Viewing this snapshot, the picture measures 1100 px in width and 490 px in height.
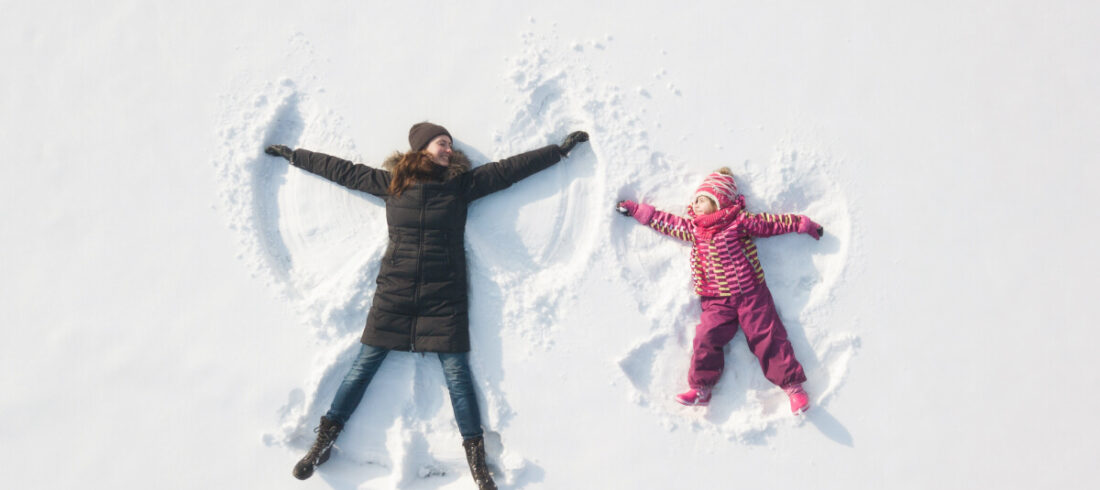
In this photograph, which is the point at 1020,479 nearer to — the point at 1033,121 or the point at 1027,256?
the point at 1027,256

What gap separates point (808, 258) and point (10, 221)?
4.26 m

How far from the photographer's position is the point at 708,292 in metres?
3.22

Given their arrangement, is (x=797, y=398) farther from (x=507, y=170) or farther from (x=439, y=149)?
(x=439, y=149)

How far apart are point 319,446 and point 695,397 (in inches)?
76.7

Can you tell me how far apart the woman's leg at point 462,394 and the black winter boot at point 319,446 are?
612mm

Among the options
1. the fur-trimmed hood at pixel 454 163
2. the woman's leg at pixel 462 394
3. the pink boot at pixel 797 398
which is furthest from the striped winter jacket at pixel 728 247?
the woman's leg at pixel 462 394

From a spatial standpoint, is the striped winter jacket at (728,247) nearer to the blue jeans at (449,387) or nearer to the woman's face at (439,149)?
the woman's face at (439,149)

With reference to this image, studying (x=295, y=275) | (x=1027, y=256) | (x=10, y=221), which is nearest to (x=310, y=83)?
(x=295, y=275)

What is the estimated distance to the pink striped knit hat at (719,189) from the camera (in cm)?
313

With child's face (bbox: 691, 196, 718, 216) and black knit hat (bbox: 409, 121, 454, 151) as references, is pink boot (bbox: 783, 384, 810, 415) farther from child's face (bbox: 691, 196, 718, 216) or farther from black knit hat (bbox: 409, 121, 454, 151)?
black knit hat (bbox: 409, 121, 454, 151)

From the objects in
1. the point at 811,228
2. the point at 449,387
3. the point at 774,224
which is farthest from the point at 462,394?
the point at 811,228

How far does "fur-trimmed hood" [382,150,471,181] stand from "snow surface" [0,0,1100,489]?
0.13m

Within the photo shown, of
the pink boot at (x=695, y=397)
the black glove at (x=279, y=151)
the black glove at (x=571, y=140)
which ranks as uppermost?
the black glove at (x=571, y=140)

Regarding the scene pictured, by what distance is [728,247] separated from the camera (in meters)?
3.14
